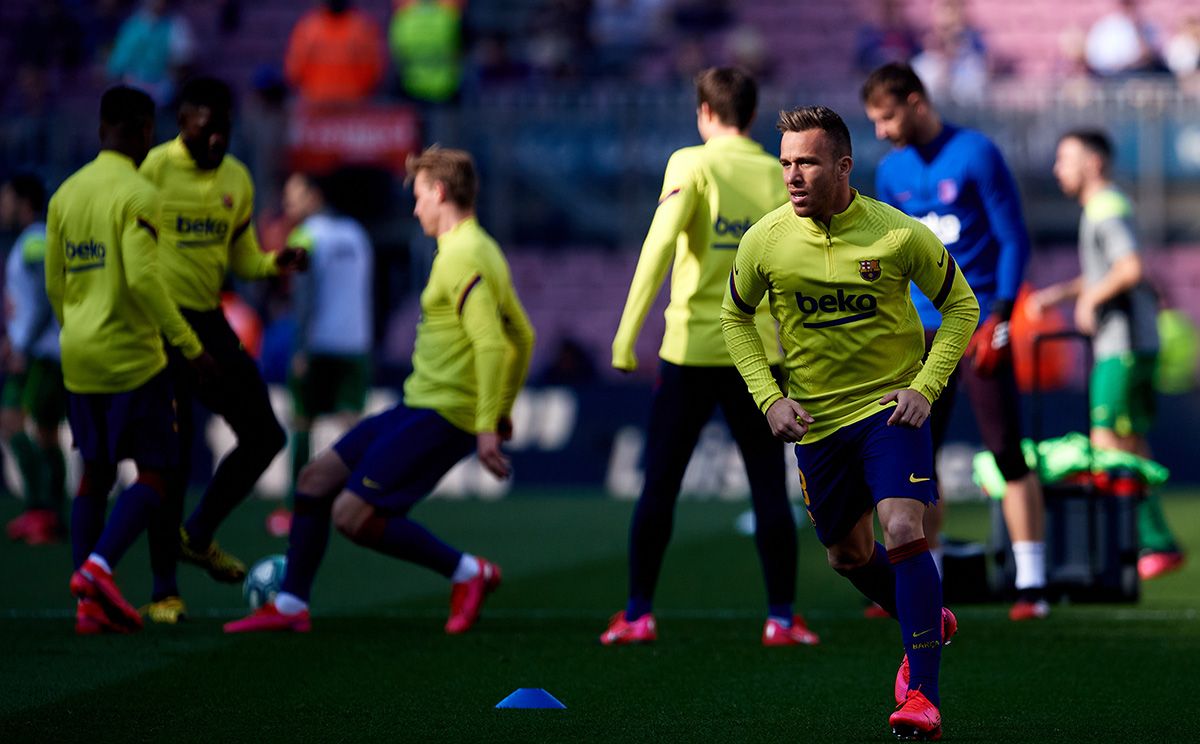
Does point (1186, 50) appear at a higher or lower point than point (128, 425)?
higher

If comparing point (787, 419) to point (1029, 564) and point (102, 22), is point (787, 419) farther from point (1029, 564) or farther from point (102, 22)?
point (102, 22)

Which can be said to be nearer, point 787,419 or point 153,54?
point 787,419

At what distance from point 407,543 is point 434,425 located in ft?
1.63

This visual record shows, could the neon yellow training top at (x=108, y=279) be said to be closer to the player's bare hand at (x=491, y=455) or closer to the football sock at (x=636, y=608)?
the player's bare hand at (x=491, y=455)

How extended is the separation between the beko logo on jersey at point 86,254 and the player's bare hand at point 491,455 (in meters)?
1.72

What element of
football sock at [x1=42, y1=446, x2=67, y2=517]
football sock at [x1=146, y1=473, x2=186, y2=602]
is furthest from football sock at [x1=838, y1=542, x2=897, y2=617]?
football sock at [x1=42, y1=446, x2=67, y2=517]

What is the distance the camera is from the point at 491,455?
24.4 feet

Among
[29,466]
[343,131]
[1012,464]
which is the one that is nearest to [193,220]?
[1012,464]

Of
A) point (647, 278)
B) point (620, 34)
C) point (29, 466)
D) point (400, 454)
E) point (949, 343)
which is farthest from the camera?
point (620, 34)

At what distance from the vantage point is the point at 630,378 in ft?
55.0

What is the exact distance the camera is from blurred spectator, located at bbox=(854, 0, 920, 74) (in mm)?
19797

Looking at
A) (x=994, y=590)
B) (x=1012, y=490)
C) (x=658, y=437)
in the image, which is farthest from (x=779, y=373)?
(x=994, y=590)

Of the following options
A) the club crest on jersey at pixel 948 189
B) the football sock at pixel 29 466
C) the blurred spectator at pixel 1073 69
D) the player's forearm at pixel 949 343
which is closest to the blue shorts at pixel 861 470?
the player's forearm at pixel 949 343

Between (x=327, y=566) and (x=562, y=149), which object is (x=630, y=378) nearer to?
(x=562, y=149)
